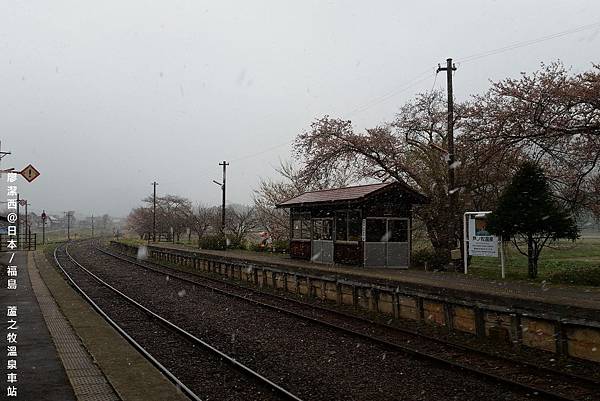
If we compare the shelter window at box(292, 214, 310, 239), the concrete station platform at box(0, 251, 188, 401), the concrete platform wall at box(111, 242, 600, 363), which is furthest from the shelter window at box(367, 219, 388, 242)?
the concrete station platform at box(0, 251, 188, 401)

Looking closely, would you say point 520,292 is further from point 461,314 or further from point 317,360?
point 317,360

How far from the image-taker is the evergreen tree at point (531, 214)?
1471 cm

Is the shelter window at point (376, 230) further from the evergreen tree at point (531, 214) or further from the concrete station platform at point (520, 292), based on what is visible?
the evergreen tree at point (531, 214)

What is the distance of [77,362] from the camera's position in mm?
7949

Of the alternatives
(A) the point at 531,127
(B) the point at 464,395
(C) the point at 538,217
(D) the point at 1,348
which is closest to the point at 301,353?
(B) the point at 464,395

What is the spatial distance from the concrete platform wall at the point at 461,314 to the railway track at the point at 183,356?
4686 millimetres

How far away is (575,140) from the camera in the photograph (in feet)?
55.0

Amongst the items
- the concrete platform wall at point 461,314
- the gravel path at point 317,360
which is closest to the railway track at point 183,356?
the gravel path at point 317,360

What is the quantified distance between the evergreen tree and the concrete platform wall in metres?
4.54

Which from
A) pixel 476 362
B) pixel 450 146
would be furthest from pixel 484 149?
pixel 476 362

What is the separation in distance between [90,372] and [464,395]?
501 cm

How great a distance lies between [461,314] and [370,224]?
9.08 m

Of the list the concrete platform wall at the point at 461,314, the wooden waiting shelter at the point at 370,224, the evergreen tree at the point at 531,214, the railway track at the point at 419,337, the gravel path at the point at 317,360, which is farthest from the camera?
the wooden waiting shelter at the point at 370,224

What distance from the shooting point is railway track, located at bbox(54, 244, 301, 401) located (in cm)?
713
